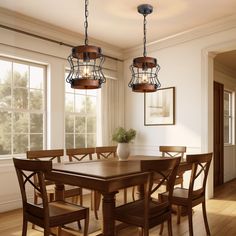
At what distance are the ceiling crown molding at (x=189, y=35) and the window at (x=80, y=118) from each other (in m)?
1.25

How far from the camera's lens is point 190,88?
4789 millimetres

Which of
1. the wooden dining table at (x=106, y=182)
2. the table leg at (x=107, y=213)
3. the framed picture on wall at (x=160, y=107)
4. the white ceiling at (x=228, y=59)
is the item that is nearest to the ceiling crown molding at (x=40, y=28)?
the framed picture on wall at (x=160, y=107)

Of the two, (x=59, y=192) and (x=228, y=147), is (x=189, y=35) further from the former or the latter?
(x=59, y=192)

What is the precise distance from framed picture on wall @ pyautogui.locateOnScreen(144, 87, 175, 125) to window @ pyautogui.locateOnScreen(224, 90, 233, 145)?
227 cm

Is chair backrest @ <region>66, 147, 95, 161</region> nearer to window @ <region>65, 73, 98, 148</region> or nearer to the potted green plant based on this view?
the potted green plant

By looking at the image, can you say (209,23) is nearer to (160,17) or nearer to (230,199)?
(160,17)

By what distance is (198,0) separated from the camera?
3590 mm

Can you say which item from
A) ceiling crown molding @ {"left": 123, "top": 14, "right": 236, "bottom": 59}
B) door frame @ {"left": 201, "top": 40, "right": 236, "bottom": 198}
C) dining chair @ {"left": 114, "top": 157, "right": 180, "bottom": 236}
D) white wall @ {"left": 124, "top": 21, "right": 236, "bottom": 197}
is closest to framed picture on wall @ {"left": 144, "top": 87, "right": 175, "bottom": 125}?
white wall @ {"left": 124, "top": 21, "right": 236, "bottom": 197}

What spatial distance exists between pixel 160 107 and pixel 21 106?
2.58m

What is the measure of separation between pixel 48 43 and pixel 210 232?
12.3 ft

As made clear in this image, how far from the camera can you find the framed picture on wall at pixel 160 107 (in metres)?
5.05

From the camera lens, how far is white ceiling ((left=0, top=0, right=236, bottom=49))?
3691 millimetres

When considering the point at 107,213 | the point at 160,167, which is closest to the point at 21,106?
the point at 107,213

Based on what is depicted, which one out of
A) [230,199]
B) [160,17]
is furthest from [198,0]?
[230,199]
